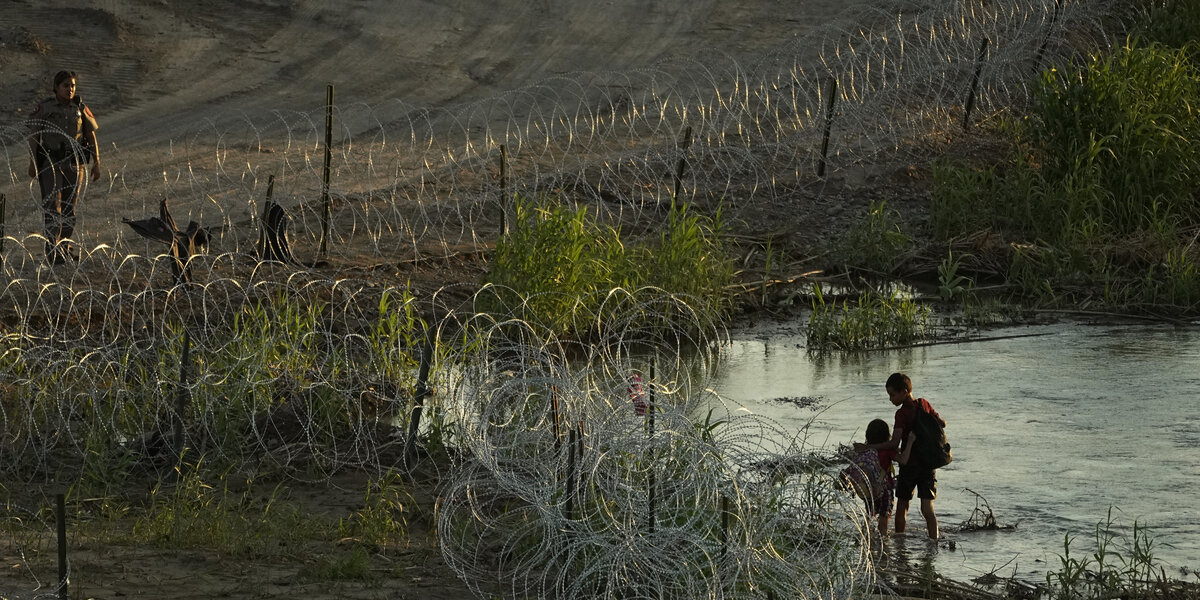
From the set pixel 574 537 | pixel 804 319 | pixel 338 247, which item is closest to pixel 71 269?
pixel 338 247

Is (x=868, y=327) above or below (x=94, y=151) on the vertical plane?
below

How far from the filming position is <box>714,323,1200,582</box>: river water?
9281mm

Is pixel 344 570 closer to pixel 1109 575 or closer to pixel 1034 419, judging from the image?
pixel 1109 575

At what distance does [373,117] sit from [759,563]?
42.3 ft

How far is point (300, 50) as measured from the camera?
2230 cm

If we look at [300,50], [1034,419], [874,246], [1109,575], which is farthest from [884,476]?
[300,50]

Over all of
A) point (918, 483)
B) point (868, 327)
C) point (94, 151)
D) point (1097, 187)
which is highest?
point (94, 151)

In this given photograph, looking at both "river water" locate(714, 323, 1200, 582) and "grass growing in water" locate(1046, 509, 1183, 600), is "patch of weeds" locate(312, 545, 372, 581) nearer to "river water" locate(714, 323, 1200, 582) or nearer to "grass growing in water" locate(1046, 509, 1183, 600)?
"river water" locate(714, 323, 1200, 582)

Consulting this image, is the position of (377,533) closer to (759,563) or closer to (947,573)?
(759,563)

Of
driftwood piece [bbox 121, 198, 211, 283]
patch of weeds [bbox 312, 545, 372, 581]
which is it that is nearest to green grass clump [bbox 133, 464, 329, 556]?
patch of weeds [bbox 312, 545, 372, 581]

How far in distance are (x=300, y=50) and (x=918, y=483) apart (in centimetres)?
1460

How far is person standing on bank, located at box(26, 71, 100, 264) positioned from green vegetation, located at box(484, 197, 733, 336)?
10.6ft

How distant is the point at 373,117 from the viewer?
19.6 metres

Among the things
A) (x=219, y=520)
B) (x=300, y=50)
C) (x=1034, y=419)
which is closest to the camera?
(x=219, y=520)
